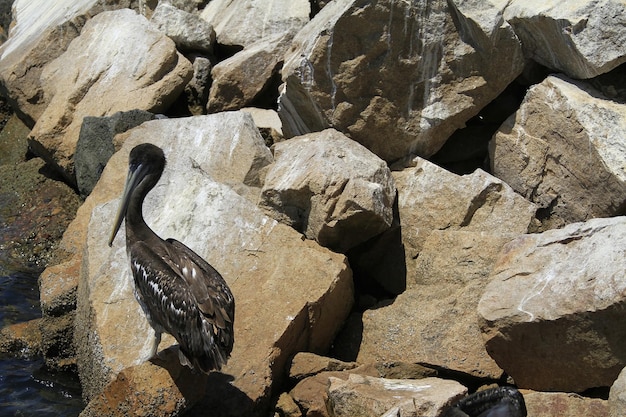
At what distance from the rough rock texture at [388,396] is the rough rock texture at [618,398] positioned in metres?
0.94

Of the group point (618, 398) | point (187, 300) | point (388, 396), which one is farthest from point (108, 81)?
point (618, 398)

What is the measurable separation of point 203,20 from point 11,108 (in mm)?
3232

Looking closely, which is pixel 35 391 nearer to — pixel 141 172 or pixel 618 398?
pixel 141 172

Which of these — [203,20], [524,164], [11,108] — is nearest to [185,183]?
[524,164]

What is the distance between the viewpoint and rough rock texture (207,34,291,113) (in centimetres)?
1066

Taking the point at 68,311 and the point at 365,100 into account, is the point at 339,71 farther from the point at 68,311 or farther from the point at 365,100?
the point at 68,311

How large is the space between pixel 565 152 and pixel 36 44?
760 centimetres

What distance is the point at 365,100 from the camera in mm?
8812

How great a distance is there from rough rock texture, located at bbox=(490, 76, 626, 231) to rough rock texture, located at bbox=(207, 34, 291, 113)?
9.72ft

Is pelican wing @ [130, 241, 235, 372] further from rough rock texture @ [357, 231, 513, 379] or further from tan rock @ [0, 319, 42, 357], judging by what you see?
tan rock @ [0, 319, 42, 357]

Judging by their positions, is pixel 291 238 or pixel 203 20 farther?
pixel 203 20

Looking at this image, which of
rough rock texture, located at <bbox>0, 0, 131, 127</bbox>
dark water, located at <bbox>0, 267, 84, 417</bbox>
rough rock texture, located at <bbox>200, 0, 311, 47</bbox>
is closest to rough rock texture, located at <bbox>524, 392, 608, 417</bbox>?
dark water, located at <bbox>0, 267, 84, 417</bbox>

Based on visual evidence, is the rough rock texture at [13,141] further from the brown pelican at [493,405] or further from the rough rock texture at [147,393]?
the brown pelican at [493,405]

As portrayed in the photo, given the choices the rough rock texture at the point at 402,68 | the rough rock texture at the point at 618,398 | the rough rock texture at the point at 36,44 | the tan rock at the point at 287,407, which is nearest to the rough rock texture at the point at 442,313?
the tan rock at the point at 287,407
